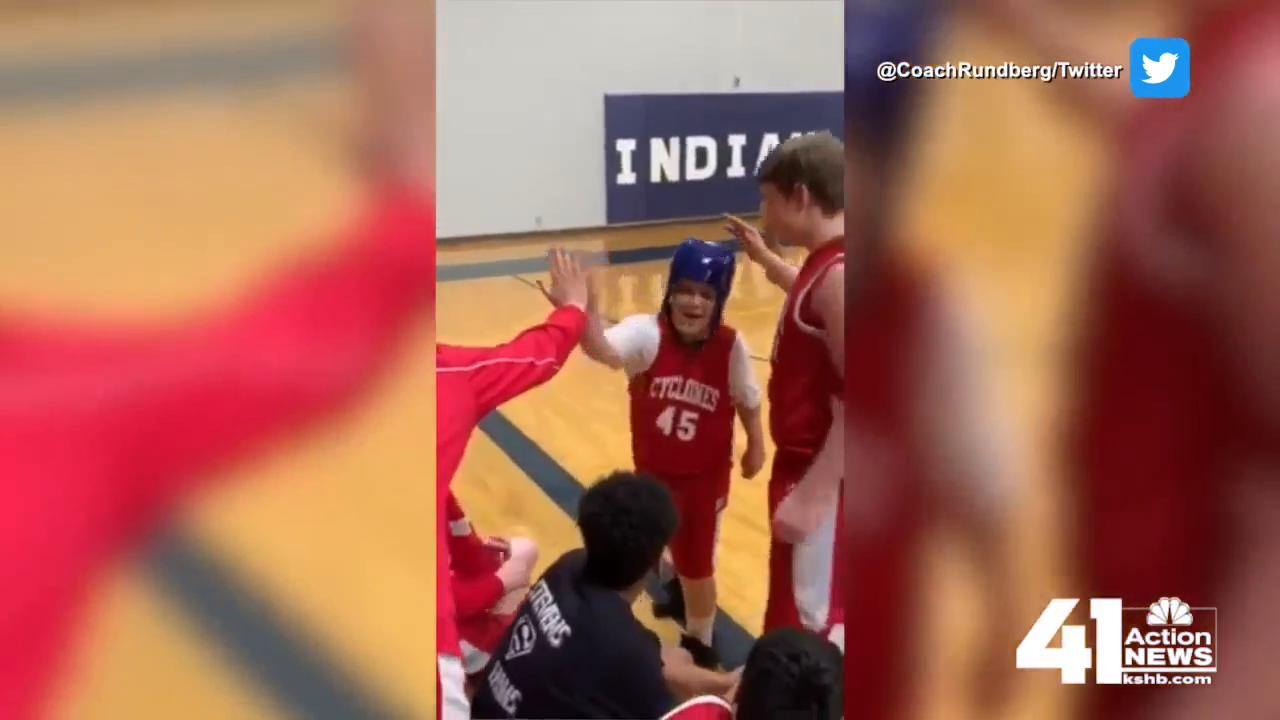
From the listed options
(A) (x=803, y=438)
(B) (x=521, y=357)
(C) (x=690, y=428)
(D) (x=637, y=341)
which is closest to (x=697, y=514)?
(C) (x=690, y=428)

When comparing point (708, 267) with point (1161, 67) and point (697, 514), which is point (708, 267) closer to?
point (697, 514)

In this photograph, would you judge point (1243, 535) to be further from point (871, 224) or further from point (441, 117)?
point (441, 117)

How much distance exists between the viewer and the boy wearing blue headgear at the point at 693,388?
4.88 ft

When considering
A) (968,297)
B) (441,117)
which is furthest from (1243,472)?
(441,117)

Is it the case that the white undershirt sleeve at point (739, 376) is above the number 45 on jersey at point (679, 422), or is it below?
above

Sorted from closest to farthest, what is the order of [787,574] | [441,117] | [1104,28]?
[1104,28] → [787,574] → [441,117]

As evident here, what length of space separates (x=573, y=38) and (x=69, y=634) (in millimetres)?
3971

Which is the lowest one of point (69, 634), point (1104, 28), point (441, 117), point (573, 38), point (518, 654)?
point (518, 654)

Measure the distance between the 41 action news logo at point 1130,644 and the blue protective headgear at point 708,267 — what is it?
943 millimetres

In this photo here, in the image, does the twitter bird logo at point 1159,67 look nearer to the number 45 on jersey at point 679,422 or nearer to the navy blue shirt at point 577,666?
the navy blue shirt at point 577,666

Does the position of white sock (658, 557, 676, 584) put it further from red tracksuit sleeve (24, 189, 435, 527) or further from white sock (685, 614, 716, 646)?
red tracksuit sleeve (24, 189, 435, 527)

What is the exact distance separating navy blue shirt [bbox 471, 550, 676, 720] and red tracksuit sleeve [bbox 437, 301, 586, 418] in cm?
22

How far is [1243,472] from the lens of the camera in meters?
0.54

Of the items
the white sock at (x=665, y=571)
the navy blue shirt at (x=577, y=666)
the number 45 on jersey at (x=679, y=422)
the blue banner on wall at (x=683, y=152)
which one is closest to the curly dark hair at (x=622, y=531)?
the navy blue shirt at (x=577, y=666)
